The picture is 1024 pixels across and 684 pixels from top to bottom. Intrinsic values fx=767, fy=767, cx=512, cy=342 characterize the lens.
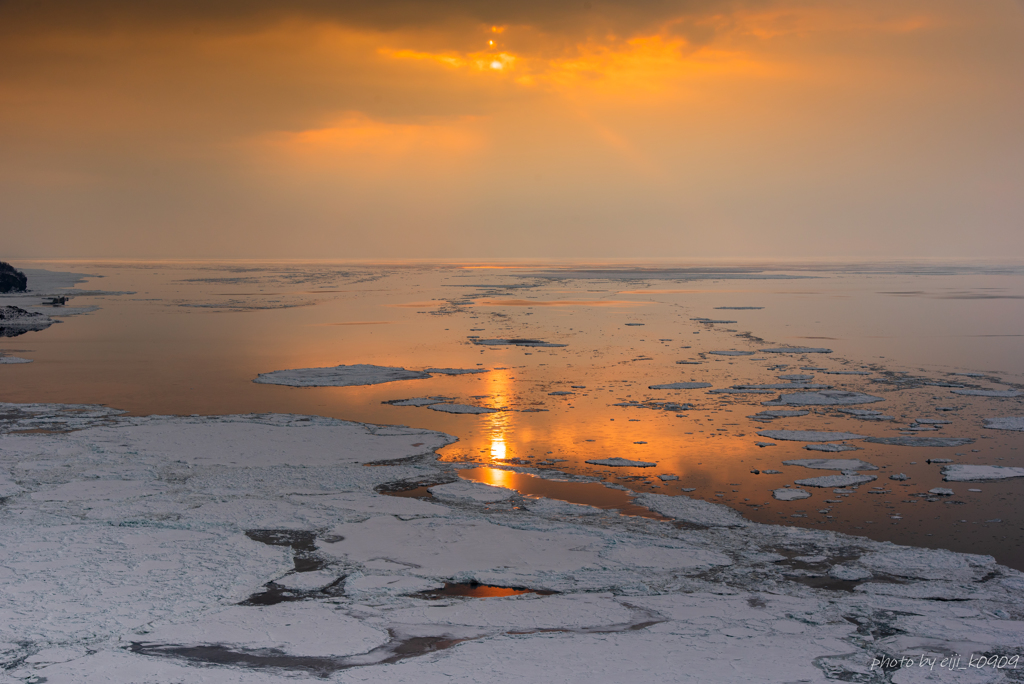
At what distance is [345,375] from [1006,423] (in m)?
8.09

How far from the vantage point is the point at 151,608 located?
378 centimetres

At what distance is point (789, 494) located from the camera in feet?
18.6

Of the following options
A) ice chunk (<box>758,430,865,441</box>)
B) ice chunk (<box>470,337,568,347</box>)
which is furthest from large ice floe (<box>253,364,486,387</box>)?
ice chunk (<box>758,430,865,441</box>)

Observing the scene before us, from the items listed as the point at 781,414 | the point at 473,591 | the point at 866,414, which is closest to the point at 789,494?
the point at 473,591

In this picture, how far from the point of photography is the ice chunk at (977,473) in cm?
603

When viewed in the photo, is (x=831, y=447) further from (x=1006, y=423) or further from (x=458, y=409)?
(x=458, y=409)

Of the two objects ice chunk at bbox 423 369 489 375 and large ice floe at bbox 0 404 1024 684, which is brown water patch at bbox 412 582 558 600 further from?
ice chunk at bbox 423 369 489 375

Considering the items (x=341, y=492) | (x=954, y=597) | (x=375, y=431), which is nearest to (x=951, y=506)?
(x=954, y=597)

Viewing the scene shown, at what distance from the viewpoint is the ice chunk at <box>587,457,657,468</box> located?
644 cm

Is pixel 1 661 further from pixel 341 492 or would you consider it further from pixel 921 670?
pixel 921 670

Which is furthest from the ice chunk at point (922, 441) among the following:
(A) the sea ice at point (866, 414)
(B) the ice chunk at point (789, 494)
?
(B) the ice chunk at point (789, 494)

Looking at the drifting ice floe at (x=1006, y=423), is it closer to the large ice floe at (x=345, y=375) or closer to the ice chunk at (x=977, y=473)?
the ice chunk at (x=977, y=473)

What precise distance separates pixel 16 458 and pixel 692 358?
956 centimetres

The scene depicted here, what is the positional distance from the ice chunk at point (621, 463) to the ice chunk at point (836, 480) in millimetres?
1211
